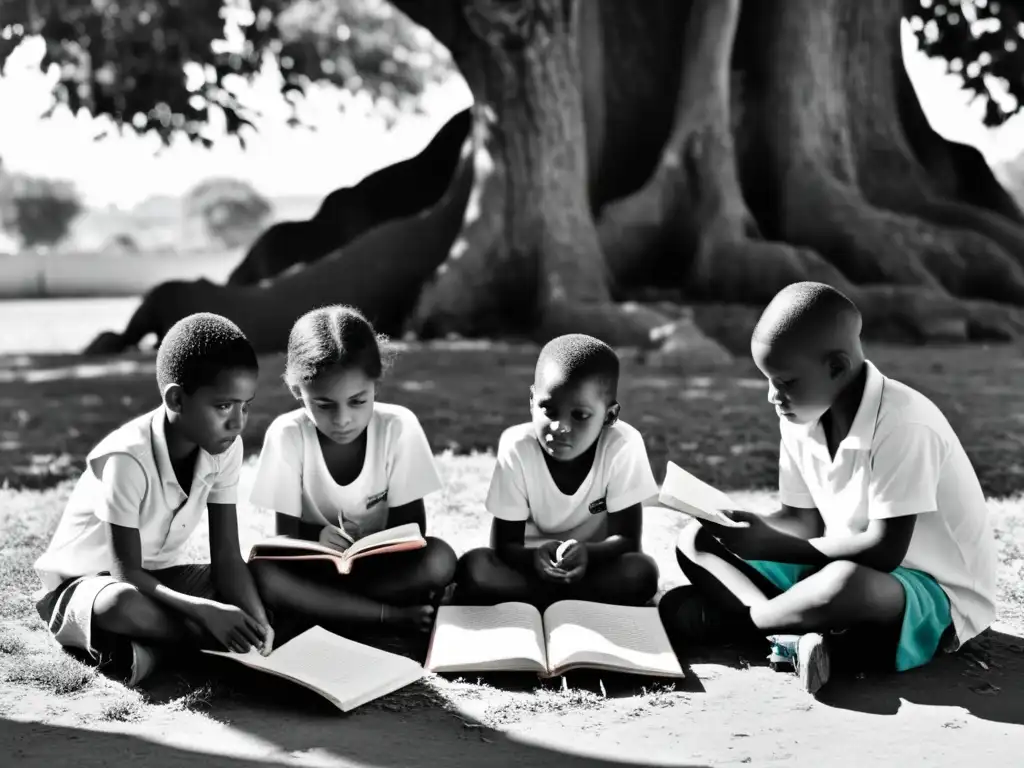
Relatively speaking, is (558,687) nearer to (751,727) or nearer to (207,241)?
(751,727)

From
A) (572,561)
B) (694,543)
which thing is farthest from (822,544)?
(572,561)

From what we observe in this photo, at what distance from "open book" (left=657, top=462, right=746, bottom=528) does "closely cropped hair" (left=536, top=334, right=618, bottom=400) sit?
→ 1.28 feet

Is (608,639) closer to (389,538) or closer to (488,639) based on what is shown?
(488,639)

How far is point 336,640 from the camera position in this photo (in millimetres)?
2980

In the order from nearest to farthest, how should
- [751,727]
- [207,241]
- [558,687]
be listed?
[751,727], [558,687], [207,241]

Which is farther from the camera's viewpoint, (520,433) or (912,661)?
(520,433)

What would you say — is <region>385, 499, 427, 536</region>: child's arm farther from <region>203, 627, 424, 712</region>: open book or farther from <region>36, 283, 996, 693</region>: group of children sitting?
<region>203, 627, 424, 712</region>: open book

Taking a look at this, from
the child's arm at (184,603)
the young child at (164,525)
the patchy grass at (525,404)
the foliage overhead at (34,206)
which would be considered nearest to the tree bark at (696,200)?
the patchy grass at (525,404)

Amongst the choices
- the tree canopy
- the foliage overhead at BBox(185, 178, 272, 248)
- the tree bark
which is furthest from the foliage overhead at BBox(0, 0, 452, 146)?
the foliage overhead at BBox(185, 178, 272, 248)

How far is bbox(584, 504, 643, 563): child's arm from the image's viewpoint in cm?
338

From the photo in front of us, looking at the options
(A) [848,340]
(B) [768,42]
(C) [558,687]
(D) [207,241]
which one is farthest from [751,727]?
(D) [207,241]

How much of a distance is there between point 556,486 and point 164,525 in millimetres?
1137

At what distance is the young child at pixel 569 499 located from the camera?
3262 millimetres

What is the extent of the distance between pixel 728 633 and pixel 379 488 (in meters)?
1.10
